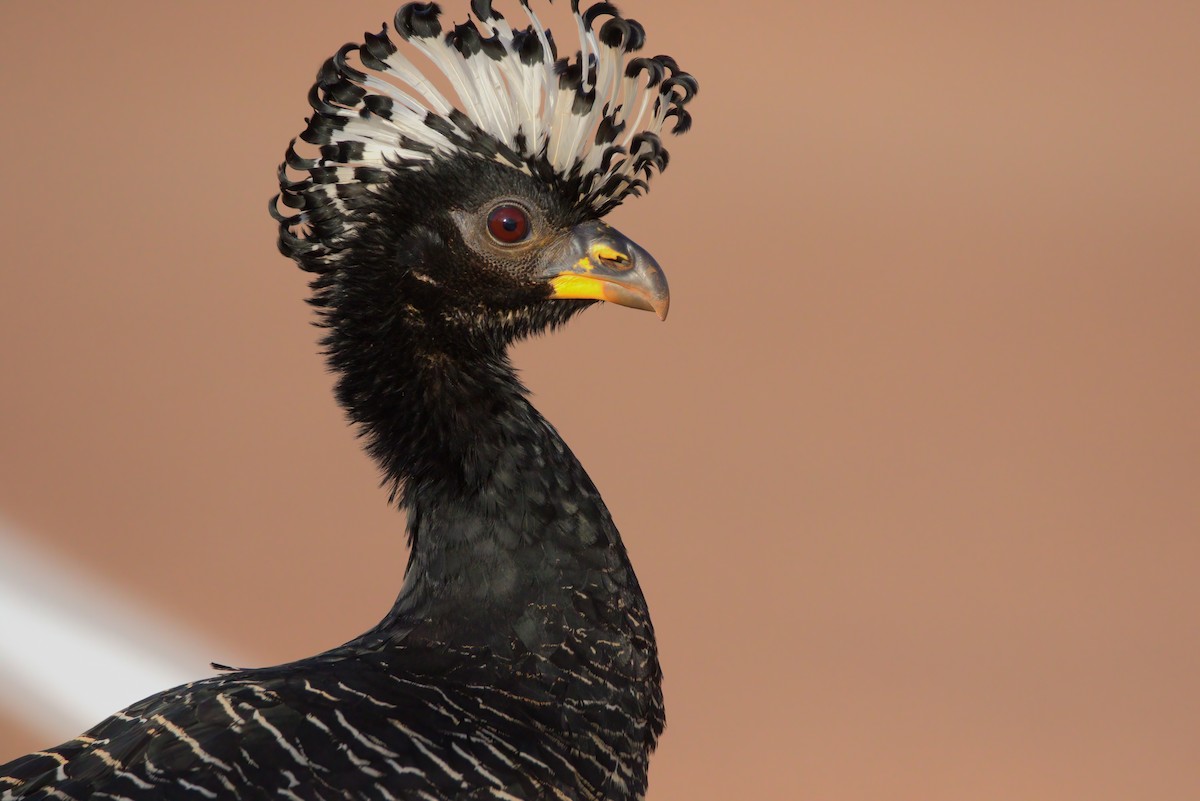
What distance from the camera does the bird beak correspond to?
2064mm

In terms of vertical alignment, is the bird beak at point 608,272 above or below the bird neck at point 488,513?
above

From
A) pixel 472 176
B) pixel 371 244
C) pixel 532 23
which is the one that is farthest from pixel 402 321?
pixel 532 23

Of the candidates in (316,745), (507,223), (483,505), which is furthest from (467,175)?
(316,745)

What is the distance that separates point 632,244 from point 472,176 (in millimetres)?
278

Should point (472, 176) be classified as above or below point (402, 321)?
above

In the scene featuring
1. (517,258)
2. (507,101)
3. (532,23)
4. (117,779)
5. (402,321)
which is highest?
(532,23)

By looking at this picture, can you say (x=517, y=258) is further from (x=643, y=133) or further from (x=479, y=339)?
(x=643, y=133)

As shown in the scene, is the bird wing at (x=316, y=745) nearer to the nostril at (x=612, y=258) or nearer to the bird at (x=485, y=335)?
the bird at (x=485, y=335)

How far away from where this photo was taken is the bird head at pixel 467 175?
6.47 ft

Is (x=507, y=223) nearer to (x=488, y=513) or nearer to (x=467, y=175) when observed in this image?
(x=467, y=175)

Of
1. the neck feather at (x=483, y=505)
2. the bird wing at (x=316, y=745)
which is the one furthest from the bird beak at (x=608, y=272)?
the bird wing at (x=316, y=745)

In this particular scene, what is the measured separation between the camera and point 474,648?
76.2 inches

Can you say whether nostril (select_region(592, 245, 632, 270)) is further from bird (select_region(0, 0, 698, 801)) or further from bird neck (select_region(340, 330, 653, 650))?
bird neck (select_region(340, 330, 653, 650))

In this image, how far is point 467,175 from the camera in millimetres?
2012
